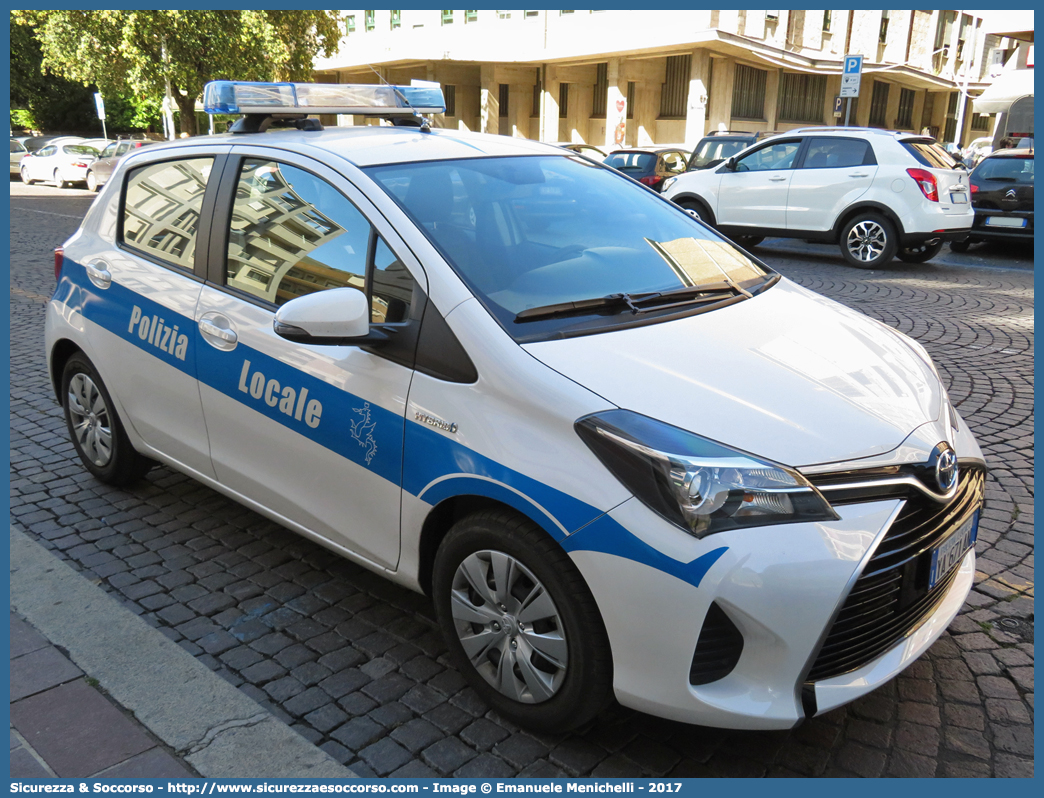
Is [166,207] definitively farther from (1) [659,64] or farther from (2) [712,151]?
(1) [659,64]

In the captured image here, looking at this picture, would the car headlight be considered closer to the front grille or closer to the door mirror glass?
the front grille

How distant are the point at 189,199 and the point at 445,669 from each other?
226cm

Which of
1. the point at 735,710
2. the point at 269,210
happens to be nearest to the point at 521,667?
the point at 735,710

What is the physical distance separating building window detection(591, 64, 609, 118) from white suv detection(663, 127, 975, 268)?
27.7 m

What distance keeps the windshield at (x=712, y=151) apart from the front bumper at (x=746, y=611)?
49.8 feet

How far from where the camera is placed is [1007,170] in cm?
1277

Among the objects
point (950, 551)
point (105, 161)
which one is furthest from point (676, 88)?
point (950, 551)

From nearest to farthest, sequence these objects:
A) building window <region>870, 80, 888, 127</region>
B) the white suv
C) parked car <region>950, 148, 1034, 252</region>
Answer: the white suv → parked car <region>950, 148, 1034, 252</region> → building window <region>870, 80, 888, 127</region>

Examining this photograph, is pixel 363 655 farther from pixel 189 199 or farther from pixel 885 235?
pixel 885 235

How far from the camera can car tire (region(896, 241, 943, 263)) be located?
1195 cm

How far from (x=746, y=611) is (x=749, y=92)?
36694 millimetres

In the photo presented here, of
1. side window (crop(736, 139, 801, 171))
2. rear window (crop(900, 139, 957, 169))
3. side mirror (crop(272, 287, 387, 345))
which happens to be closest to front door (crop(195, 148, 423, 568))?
side mirror (crop(272, 287, 387, 345))

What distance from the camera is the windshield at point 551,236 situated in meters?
2.92

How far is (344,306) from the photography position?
275 centimetres
